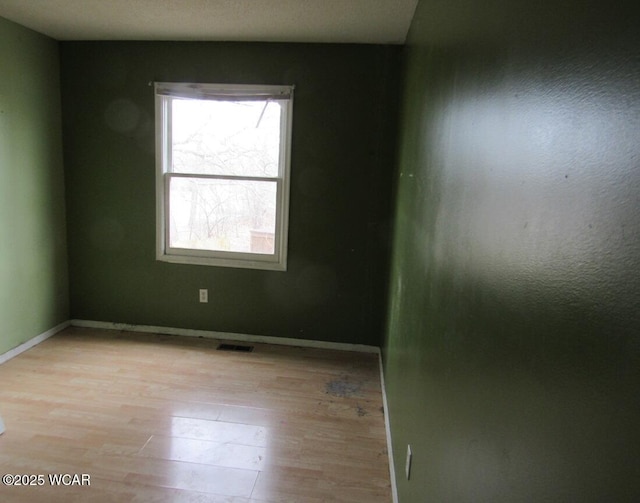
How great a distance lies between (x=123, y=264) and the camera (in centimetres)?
381

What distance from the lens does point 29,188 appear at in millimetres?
3355

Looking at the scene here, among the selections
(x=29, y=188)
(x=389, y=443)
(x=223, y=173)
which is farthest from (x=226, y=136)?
(x=389, y=443)

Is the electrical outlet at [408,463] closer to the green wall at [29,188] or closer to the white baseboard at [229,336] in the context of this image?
A: the white baseboard at [229,336]

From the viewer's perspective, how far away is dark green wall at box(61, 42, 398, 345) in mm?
3393

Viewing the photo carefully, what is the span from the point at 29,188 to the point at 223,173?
57.3 inches

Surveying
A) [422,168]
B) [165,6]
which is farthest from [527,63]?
[165,6]

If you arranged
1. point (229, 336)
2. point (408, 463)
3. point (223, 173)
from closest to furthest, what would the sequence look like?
point (408, 463) → point (223, 173) → point (229, 336)

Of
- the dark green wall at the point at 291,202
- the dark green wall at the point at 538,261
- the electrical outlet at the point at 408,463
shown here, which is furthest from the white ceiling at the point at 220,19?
the electrical outlet at the point at 408,463

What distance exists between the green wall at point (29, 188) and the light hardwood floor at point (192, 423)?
1.07 ft

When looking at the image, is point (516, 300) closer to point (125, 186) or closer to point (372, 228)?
point (372, 228)

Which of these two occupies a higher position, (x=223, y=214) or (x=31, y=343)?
(x=223, y=214)

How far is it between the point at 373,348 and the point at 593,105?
3.33 meters

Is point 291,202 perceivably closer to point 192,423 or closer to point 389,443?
point 192,423

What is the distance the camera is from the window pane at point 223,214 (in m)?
3.63
